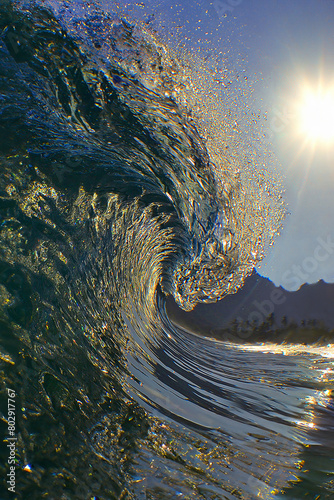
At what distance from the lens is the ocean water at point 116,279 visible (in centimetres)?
112

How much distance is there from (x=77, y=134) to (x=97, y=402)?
9.94 ft

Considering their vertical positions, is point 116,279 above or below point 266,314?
below

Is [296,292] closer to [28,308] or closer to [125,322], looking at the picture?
[125,322]

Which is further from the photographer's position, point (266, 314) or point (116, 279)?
point (266, 314)

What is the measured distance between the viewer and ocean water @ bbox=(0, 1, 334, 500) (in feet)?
3.67

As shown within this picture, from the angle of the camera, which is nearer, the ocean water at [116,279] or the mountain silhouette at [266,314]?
the ocean water at [116,279]

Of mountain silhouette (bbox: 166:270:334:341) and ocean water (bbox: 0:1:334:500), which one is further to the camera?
mountain silhouette (bbox: 166:270:334:341)

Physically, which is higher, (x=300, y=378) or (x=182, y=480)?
(x=300, y=378)

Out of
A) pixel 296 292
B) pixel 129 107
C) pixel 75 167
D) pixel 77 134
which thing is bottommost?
pixel 75 167

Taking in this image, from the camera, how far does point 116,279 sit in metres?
4.27

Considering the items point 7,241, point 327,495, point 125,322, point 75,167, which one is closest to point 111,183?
point 75,167

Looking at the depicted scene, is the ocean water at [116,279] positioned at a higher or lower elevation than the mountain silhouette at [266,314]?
lower

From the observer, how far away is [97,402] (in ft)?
4.88

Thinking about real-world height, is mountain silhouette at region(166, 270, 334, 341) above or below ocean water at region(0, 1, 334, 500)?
above
